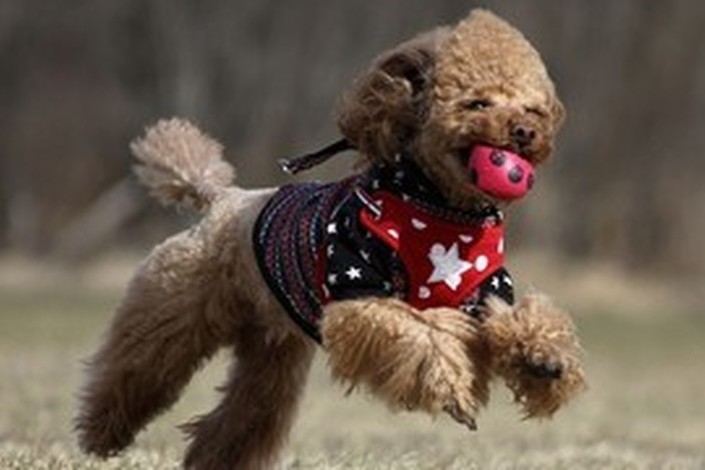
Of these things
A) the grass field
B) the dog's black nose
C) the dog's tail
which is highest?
the dog's tail

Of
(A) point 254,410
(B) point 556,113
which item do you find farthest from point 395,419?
(B) point 556,113

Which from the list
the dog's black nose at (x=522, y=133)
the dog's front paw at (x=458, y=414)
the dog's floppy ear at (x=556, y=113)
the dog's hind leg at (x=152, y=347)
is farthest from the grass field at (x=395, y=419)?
the dog's black nose at (x=522, y=133)

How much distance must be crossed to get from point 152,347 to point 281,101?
622 inches

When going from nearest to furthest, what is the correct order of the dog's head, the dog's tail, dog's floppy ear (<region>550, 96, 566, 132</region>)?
the dog's head, dog's floppy ear (<region>550, 96, 566, 132</region>), the dog's tail

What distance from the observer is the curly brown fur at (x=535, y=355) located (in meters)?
4.63

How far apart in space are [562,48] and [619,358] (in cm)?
608

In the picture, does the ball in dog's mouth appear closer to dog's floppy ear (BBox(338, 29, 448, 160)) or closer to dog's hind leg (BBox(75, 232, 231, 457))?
dog's floppy ear (BBox(338, 29, 448, 160))

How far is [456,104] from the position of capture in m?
4.75

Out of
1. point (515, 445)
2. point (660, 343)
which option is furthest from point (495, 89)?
point (660, 343)

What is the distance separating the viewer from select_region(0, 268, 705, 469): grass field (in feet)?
22.7

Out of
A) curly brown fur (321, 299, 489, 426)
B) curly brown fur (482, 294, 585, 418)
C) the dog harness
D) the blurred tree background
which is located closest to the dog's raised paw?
curly brown fur (482, 294, 585, 418)

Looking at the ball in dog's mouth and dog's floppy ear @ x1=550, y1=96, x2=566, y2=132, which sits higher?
dog's floppy ear @ x1=550, y1=96, x2=566, y2=132

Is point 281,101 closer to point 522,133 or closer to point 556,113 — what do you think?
point 556,113

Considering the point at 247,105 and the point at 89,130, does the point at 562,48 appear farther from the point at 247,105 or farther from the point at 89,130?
the point at 89,130
